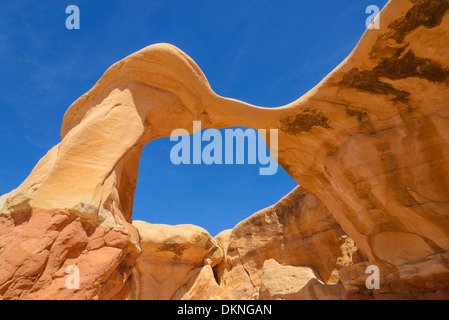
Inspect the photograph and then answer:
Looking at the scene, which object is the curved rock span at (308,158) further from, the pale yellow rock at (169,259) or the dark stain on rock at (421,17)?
the pale yellow rock at (169,259)

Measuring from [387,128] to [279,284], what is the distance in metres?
6.12

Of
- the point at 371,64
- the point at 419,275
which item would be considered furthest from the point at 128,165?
the point at 419,275

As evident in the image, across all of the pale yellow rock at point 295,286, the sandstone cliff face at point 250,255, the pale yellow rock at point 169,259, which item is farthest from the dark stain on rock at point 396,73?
the pale yellow rock at point 169,259

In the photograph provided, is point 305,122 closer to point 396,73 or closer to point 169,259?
point 396,73

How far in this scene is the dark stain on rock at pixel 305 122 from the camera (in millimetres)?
6586

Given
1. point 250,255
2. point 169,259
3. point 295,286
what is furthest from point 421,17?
point 169,259

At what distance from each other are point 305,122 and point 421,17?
2.77m

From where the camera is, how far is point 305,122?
6.79m

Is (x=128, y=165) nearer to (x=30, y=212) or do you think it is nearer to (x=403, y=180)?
(x=30, y=212)

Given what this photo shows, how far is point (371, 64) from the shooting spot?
555 cm

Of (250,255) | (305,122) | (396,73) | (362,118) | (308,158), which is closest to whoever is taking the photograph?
(396,73)

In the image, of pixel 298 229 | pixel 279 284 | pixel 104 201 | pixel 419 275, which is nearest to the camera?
pixel 104 201

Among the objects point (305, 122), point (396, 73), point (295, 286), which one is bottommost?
point (295, 286)

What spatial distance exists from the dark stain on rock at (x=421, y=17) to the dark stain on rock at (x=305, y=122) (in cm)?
205
